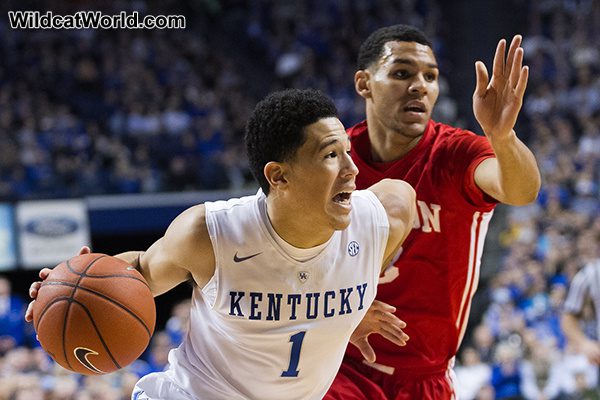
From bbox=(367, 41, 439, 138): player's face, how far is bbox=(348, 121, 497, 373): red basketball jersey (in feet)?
0.34

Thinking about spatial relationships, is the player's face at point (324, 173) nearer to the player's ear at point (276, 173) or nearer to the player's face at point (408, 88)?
the player's ear at point (276, 173)

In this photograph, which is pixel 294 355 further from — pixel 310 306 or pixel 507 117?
pixel 507 117

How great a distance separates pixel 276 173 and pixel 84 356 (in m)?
0.96

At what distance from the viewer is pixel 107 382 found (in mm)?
8062

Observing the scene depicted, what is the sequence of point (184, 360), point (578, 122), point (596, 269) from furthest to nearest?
point (578, 122) < point (596, 269) < point (184, 360)

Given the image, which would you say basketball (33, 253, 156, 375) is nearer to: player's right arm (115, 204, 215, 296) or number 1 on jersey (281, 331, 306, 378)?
player's right arm (115, 204, 215, 296)

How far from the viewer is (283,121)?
128 inches

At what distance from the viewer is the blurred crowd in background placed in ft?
→ 29.1

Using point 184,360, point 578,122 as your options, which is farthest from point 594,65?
point 184,360

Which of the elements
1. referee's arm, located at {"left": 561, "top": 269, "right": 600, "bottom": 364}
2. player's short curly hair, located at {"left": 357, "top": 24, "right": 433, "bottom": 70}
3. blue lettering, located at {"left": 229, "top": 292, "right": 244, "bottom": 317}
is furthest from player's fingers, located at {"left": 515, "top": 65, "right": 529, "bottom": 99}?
referee's arm, located at {"left": 561, "top": 269, "right": 600, "bottom": 364}

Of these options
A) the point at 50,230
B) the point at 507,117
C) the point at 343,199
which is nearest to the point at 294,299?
the point at 343,199

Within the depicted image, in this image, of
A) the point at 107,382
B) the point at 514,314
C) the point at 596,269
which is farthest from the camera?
the point at 514,314

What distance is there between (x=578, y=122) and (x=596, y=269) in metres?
7.44

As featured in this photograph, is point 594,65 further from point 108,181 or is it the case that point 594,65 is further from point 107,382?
point 107,382
